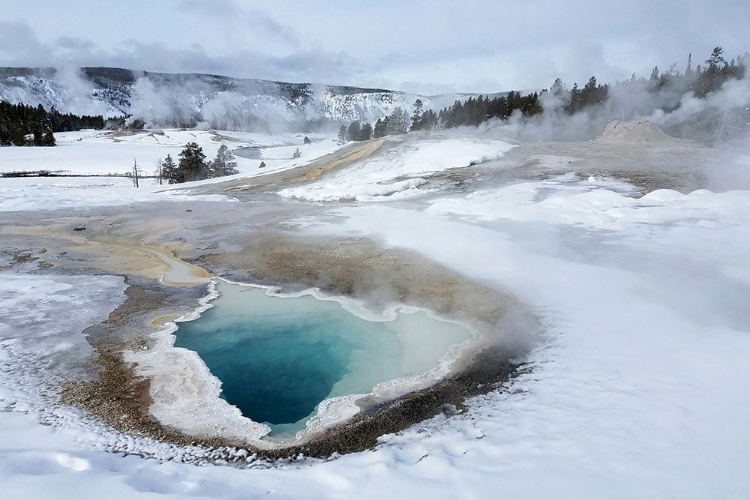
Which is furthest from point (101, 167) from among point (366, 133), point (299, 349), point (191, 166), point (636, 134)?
point (299, 349)

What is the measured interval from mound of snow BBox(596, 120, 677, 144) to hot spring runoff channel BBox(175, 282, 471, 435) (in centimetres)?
2358

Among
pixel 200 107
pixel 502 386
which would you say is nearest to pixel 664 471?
pixel 502 386

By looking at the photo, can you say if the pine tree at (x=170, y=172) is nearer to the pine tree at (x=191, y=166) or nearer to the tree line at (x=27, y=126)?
the pine tree at (x=191, y=166)

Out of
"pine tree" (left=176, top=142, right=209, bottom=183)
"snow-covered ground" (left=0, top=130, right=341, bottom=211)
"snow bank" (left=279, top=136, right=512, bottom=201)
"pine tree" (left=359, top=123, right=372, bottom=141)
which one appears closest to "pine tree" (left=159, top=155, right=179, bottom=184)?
"pine tree" (left=176, top=142, right=209, bottom=183)

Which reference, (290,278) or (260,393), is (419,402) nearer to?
(260,393)

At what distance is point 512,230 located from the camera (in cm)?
1040

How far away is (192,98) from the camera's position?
536 ft

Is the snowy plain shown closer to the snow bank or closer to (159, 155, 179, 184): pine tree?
the snow bank

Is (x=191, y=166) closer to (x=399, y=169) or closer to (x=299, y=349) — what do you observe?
(x=399, y=169)

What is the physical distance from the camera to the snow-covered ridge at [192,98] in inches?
5074

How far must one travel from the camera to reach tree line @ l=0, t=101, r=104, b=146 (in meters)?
51.1

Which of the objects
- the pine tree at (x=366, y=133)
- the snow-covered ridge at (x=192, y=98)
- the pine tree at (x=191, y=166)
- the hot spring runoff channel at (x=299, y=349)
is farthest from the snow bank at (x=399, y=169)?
the snow-covered ridge at (x=192, y=98)

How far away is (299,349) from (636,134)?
25.5 meters

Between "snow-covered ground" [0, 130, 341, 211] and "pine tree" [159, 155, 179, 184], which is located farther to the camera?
Result: "pine tree" [159, 155, 179, 184]
